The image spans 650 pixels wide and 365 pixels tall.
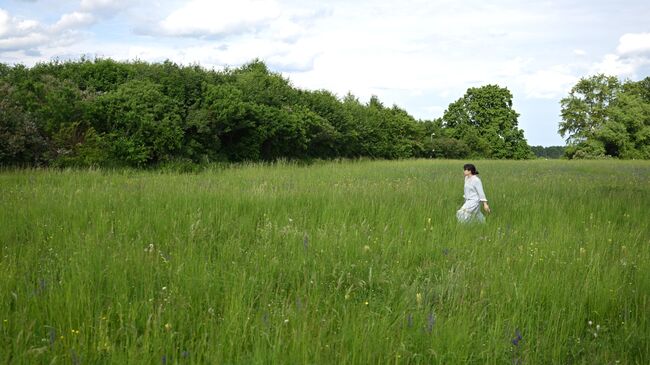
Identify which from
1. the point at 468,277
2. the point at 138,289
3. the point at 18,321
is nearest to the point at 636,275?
the point at 468,277

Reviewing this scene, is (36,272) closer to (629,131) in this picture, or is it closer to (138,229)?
(138,229)

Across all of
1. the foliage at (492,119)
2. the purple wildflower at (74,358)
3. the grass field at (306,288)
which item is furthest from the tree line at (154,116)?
the foliage at (492,119)

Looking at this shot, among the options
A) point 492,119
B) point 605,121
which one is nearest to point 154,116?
point 492,119

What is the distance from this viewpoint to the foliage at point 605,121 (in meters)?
55.1

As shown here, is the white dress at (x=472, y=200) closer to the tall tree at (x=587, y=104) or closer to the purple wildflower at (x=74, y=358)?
the purple wildflower at (x=74, y=358)

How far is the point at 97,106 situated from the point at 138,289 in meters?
13.9

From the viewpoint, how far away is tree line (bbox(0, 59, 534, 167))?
51.0 feet

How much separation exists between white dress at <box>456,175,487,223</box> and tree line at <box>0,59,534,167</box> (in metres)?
11.4

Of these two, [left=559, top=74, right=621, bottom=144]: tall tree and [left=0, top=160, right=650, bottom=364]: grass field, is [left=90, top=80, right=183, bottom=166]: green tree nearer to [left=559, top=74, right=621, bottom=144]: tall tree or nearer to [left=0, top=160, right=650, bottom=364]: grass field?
[left=0, top=160, right=650, bottom=364]: grass field

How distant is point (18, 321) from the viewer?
3.40 meters

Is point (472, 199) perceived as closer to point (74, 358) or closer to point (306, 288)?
point (306, 288)

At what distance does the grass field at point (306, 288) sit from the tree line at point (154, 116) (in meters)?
7.95

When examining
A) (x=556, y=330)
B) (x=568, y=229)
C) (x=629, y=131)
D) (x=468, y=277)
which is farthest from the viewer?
(x=629, y=131)

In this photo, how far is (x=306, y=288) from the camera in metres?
4.51
